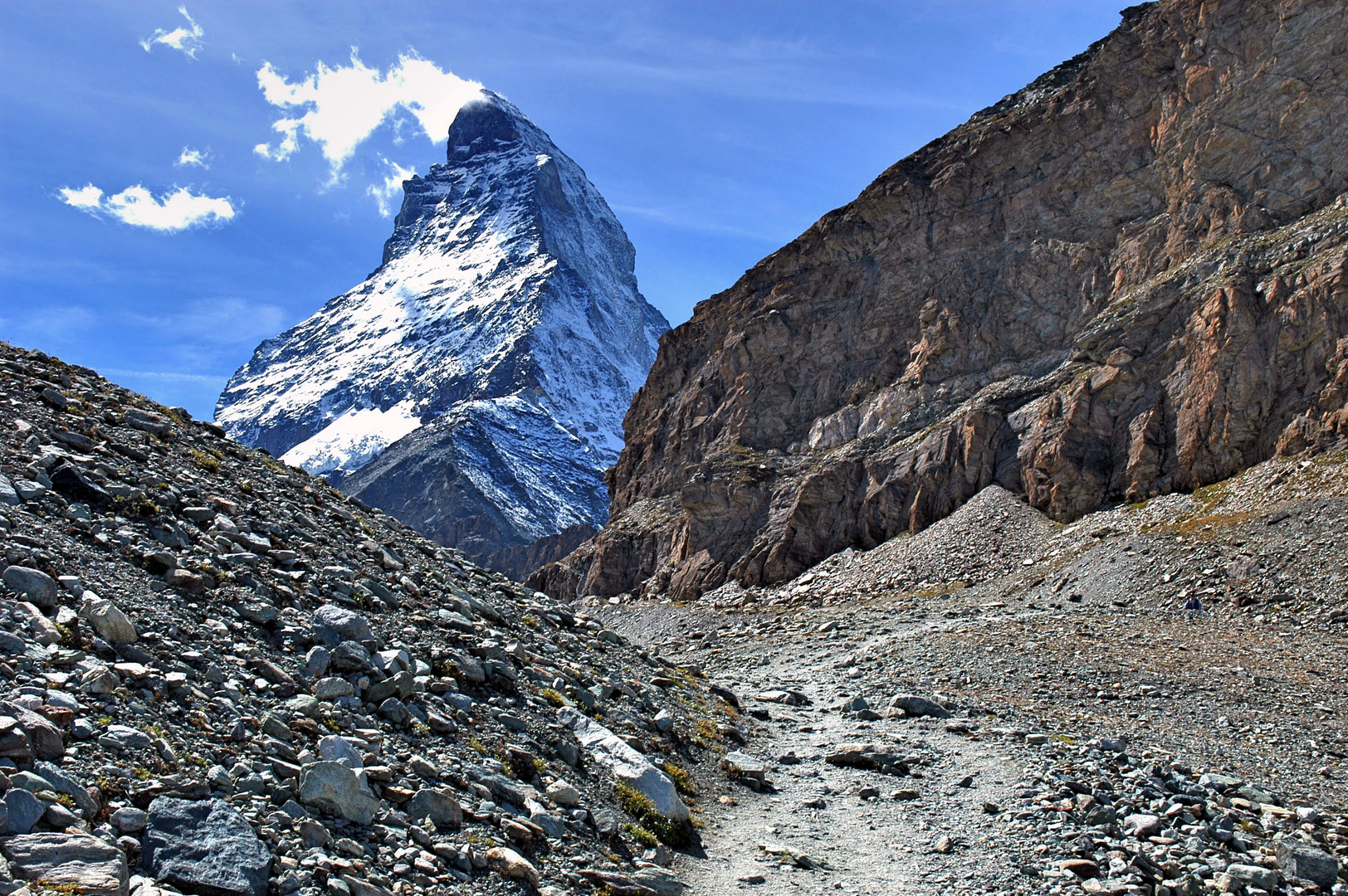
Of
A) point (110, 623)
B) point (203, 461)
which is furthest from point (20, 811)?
point (203, 461)

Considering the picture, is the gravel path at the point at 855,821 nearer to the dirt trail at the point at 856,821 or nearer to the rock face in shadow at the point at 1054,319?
the dirt trail at the point at 856,821

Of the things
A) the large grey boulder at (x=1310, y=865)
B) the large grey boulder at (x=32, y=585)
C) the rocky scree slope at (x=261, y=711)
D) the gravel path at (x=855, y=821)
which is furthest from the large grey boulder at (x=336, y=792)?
the large grey boulder at (x=1310, y=865)

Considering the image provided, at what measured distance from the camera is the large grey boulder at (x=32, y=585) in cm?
985

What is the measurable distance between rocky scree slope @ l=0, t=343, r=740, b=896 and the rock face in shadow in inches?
1608

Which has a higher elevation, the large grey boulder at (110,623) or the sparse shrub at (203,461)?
the sparse shrub at (203,461)

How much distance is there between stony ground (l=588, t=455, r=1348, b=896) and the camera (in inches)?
472

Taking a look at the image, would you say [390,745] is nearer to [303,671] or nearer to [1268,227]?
[303,671]

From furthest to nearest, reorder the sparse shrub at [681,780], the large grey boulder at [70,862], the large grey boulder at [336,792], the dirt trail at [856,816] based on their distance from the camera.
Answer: the sparse shrub at [681,780], the dirt trail at [856,816], the large grey boulder at [336,792], the large grey boulder at [70,862]

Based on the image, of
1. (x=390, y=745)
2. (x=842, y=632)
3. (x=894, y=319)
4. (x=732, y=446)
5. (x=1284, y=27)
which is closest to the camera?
(x=390, y=745)

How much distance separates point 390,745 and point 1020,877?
8253 millimetres

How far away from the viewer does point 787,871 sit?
460 inches

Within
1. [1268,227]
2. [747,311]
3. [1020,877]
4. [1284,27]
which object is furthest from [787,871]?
[747,311]

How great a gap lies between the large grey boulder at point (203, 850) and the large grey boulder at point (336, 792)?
0.98 meters

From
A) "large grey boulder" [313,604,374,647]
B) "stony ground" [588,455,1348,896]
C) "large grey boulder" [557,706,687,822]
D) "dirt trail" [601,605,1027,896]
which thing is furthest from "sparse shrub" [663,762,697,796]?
"large grey boulder" [313,604,374,647]
